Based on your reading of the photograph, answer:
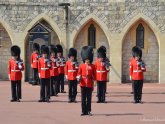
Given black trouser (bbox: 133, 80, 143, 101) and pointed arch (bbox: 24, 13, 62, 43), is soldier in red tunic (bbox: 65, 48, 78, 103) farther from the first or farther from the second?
pointed arch (bbox: 24, 13, 62, 43)

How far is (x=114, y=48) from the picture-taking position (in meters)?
17.4

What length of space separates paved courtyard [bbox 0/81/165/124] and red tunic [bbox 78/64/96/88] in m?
0.69

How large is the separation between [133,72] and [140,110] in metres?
1.75

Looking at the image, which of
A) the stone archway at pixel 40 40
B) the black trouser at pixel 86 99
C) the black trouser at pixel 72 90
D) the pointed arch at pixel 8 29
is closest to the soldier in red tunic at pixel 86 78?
the black trouser at pixel 86 99

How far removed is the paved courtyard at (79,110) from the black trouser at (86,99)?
21cm

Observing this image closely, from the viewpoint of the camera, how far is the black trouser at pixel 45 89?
12.2 meters

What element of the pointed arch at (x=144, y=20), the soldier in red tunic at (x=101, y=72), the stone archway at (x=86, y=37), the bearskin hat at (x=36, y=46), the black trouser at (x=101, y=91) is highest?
the pointed arch at (x=144, y=20)

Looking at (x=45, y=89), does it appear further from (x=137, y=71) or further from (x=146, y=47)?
(x=146, y=47)

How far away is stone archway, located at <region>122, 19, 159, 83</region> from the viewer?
1759 cm

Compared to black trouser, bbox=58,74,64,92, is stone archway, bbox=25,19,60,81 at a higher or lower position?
higher

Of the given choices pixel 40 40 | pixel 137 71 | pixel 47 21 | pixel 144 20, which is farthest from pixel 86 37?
pixel 137 71

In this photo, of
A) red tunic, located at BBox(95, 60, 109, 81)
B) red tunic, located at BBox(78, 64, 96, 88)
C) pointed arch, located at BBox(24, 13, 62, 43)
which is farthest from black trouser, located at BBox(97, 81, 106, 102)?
pointed arch, located at BBox(24, 13, 62, 43)

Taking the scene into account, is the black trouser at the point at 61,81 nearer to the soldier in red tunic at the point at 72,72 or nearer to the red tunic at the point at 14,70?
the soldier in red tunic at the point at 72,72

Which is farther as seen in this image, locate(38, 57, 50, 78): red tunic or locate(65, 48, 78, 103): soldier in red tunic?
locate(65, 48, 78, 103): soldier in red tunic
